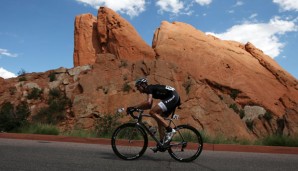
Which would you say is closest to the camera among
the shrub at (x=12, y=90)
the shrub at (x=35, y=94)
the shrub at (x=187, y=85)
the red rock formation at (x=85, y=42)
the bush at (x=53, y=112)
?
the bush at (x=53, y=112)

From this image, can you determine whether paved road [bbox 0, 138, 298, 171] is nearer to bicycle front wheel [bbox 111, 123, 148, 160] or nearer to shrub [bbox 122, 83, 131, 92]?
bicycle front wheel [bbox 111, 123, 148, 160]

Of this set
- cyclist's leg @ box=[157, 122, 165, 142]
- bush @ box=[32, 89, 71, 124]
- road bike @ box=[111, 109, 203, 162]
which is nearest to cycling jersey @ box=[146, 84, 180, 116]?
road bike @ box=[111, 109, 203, 162]

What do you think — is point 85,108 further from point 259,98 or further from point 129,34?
point 259,98

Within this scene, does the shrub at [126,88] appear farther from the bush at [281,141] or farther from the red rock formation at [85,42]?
the red rock formation at [85,42]

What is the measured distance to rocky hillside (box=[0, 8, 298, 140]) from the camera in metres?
25.1

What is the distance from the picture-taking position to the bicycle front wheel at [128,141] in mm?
7840

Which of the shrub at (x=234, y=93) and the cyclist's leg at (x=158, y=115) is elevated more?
the shrub at (x=234, y=93)

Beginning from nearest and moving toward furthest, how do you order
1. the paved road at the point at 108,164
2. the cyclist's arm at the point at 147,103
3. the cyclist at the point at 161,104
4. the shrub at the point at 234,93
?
the paved road at the point at 108,164 < the cyclist's arm at the point at 147,103 < the cyclist at the point at 161,104 < the shrub at the point at 234,93

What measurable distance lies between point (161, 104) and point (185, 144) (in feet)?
3.19

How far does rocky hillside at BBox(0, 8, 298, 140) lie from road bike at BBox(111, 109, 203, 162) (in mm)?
9106

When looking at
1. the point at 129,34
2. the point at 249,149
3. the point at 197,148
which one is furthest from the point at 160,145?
the point at 129,34

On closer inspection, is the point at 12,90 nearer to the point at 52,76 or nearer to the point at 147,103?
the point at 52,76

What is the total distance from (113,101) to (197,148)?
58.0ft

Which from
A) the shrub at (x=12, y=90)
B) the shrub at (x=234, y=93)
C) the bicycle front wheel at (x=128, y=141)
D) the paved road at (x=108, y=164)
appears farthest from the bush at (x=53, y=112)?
the shrub at (x=234, y=93)
